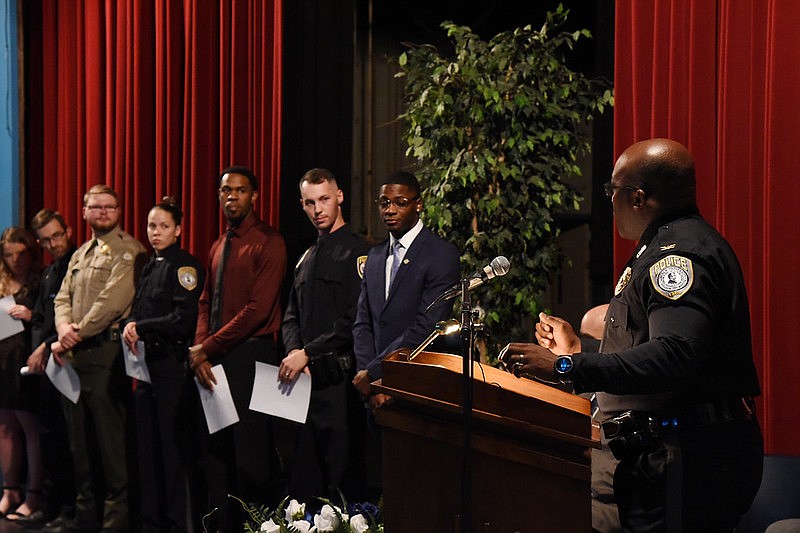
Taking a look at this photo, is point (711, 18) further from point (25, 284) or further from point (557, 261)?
point (25, 284)

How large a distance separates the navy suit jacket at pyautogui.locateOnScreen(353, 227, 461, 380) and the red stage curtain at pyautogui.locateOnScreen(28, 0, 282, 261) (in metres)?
1.38

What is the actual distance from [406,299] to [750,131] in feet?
4.44

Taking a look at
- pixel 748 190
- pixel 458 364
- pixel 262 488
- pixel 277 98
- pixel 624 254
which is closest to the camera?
pixel 458 364

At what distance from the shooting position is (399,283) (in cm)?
379

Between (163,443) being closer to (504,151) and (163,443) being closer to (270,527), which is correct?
(270,527)

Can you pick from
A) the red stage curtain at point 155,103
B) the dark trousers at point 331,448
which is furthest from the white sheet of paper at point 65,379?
the dark trousers at point 331,448

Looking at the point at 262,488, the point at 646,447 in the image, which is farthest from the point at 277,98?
the point at 646,447

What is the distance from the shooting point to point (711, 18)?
3.75m

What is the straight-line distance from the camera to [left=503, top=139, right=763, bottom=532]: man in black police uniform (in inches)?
82.1

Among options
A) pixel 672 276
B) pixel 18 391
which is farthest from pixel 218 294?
pixel 672 276

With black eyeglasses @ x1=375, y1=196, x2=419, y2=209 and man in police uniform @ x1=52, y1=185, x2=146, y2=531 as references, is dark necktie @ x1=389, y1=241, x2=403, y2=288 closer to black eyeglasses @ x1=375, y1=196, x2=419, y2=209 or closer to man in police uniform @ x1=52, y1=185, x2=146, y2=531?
black eyeglasses @ x1=375, y1=196, x2=419, y2=209

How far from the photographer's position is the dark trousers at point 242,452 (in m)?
4.30

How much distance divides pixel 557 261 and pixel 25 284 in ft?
9.05

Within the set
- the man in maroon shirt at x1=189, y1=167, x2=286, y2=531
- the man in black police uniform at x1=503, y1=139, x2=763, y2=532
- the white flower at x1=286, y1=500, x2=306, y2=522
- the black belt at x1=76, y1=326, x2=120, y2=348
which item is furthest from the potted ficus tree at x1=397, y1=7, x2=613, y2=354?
the man in black police uniform at x1=503, y1=139, x2=763, y2=532
